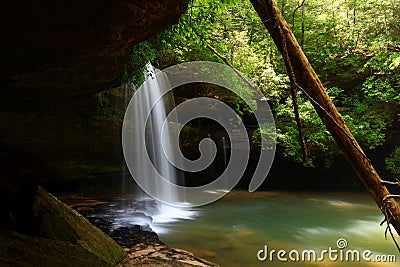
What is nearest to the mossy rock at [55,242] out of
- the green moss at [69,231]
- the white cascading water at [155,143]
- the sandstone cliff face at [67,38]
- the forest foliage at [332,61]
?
the green moss at [69,231]

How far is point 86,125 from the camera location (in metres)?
6.99

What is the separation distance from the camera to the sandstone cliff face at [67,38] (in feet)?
7.89

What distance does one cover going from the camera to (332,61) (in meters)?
12.1

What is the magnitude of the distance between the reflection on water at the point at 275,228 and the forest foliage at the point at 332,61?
2049 mm

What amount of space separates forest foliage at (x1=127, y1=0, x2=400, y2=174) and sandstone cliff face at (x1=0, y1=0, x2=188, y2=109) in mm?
5640

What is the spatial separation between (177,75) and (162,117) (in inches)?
85.0

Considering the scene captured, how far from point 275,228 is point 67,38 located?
20.7 ft

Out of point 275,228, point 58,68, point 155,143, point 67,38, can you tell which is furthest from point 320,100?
point 155,143

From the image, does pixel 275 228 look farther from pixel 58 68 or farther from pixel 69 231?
pixel 58 68

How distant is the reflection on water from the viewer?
5.46 m

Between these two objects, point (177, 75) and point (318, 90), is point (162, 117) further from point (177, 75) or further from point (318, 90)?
point (318, 90)

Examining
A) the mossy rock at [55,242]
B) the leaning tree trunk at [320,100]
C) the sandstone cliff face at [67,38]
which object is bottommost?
the mossy rock at [55,242]

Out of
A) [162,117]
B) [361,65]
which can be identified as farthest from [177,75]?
[361,65]

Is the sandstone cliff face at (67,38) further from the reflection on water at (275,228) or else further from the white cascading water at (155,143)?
the white cascading water at (155,143)
